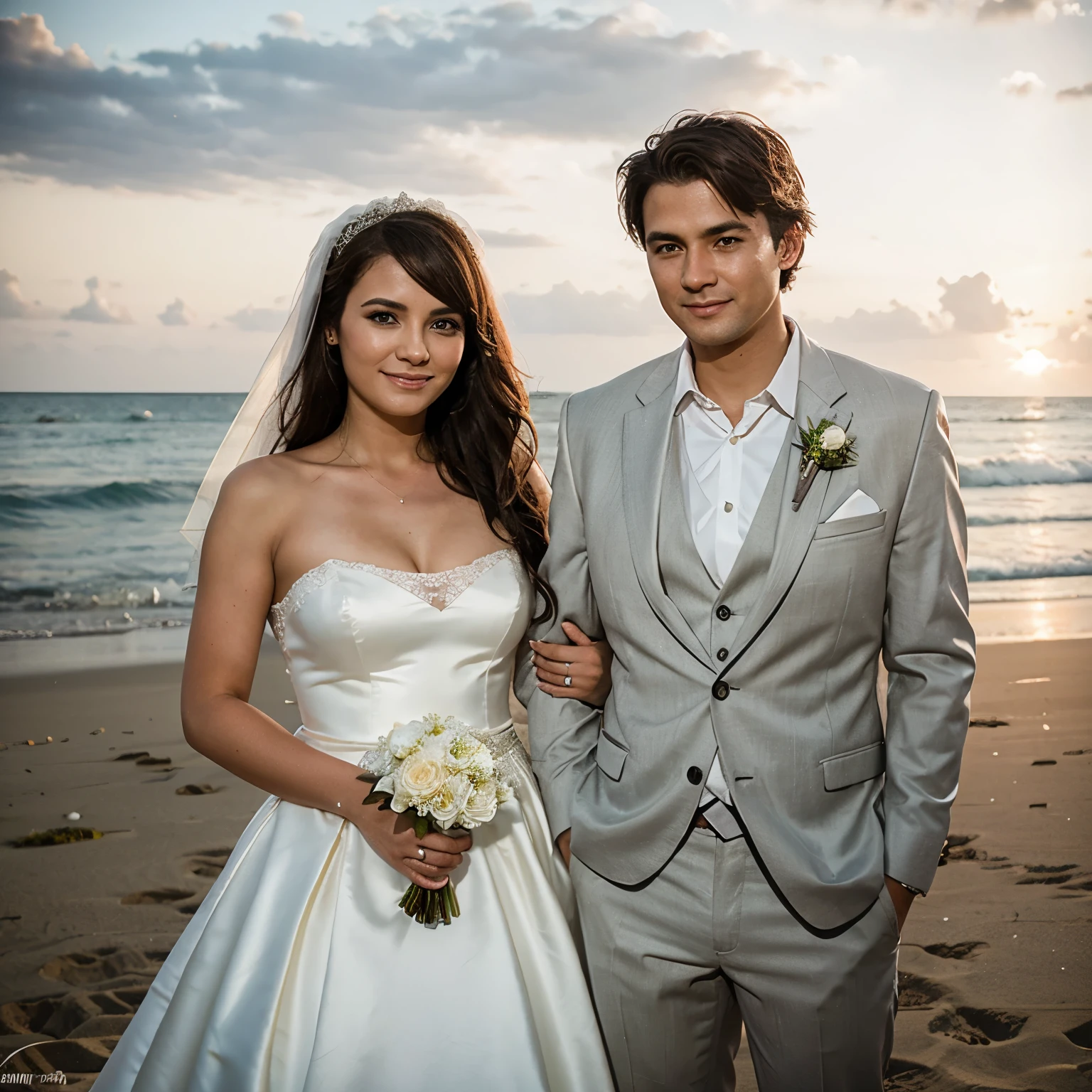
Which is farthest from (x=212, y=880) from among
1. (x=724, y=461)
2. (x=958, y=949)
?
A: (x=724, y=461)

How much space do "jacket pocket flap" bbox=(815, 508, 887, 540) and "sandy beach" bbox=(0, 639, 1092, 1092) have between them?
2.13 meters

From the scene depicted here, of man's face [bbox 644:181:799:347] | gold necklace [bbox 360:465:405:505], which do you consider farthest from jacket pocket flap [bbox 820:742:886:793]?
gold necklace [bbox 360:465:405:505]

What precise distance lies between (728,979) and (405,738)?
0.93 m

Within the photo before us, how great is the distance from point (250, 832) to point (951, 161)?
18770 millimetres

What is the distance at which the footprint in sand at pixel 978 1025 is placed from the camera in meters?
Result: 3.61

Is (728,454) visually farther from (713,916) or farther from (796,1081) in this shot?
(796,1081)

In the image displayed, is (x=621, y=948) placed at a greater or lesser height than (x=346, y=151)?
lesser

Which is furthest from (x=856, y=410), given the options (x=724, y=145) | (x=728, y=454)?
(x=724, y=145)

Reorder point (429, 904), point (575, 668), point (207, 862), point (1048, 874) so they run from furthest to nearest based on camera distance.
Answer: point (207, 862)
point (1048, 874)
point (575, 668)
point (429, 904)

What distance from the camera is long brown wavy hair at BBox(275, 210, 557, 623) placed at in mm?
2812

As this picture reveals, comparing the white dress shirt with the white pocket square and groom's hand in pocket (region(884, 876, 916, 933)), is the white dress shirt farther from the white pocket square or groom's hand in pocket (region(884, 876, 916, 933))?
groom's hand in pocket (region(884, 876, 916, 933))

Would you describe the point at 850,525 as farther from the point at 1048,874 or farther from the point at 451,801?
the point at 1048,874

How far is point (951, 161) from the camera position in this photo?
18.1 metres

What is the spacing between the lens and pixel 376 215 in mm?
2918
